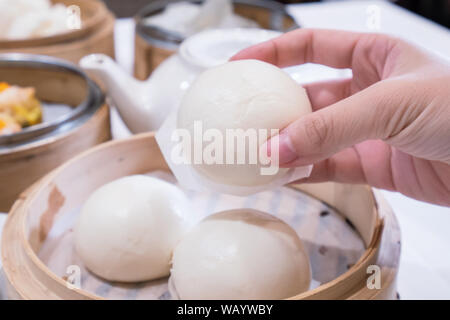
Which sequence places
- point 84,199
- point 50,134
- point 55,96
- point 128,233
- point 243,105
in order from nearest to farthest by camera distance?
1. point 243,105
2. point 128,233
3. point 84,199
4. point 50,134
5. point 55,96

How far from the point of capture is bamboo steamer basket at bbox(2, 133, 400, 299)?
76 cm

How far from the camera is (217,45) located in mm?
1321

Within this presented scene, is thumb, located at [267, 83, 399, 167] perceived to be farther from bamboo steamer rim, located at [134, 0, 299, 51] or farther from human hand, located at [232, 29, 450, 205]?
bamboo steamer rim, located at [134, 0, 299, 51]

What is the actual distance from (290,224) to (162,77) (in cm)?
58

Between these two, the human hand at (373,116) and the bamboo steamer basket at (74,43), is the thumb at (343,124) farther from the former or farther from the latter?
the bamboo steamer basket at (74,43)

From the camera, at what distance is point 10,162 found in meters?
1.19

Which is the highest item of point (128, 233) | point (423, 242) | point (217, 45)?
point (217, 45)

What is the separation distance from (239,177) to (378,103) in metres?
0.27

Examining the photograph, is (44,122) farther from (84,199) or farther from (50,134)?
(84,199)

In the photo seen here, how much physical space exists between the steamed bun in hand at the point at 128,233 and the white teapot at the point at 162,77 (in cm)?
41

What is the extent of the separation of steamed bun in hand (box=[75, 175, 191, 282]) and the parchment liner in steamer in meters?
0.03

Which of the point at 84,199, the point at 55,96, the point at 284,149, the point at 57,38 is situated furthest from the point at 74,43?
the point at 284,149

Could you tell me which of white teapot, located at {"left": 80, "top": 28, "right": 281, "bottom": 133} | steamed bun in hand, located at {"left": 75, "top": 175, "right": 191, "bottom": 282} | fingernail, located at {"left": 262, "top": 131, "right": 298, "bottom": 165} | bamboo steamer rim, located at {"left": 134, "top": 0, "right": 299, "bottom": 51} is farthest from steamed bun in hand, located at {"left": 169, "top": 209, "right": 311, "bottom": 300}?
bamboo steamer rim, located at {"left": 134, "top": 0, "right": 299, "bottom": 51}
